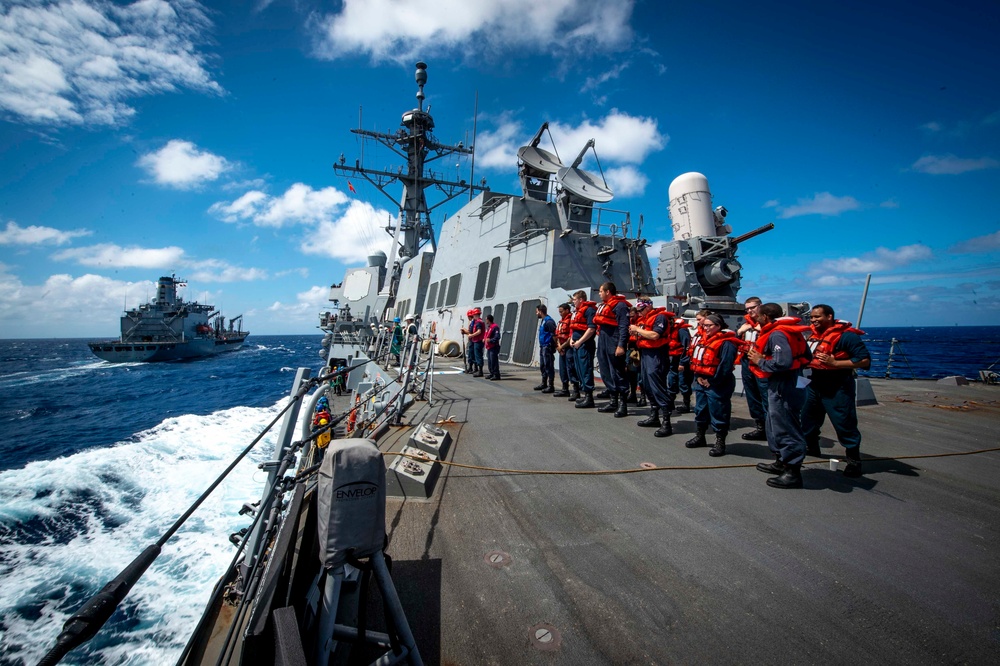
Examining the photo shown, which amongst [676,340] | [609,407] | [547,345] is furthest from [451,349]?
[676,340]

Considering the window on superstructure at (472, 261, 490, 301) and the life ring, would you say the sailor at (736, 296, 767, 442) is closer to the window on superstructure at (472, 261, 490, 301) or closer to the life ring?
the window on superstructure at (472, 261, 490, 301)

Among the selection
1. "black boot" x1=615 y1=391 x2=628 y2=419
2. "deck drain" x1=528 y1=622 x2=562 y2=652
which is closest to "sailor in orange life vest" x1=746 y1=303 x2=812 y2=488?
"black boot" x1=615 y1=391 x2=628 y2=419

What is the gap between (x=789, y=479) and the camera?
338cm

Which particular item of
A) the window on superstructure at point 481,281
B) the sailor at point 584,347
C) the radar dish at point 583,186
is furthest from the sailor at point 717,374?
the window on superstructure at point 481,281

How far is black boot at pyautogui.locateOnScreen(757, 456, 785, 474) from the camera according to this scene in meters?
3.59

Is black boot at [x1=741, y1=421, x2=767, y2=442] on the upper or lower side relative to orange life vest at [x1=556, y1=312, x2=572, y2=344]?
lower

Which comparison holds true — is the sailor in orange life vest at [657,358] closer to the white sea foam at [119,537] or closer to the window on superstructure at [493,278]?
the white sea foam at [119,537]

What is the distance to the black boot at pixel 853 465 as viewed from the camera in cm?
364

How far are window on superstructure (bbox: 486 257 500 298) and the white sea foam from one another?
23.2 feet

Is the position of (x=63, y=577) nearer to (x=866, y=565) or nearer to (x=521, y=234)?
(x=866, y=565)

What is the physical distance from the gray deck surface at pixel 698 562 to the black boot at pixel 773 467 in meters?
0.12

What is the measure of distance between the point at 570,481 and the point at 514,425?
1.83 m

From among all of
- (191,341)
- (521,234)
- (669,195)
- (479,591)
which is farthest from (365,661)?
(191,341)

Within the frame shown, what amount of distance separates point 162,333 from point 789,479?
2027 inches
